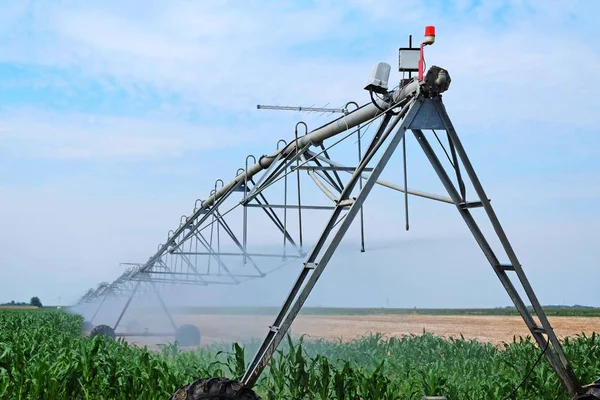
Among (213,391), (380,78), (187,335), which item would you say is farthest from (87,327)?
(380,78)

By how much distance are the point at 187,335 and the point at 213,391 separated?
14.8m

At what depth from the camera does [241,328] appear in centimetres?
1570

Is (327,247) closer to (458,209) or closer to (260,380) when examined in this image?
(458,209)

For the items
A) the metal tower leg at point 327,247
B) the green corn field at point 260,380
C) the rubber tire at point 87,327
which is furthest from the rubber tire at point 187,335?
the metal tower leg at point 327,247

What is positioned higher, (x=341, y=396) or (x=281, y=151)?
(x=281, y=151)

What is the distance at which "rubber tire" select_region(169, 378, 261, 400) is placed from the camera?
5832 millimetres

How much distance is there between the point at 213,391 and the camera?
19.2 feet

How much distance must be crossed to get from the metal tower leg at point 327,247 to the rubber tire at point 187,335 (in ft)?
46.2

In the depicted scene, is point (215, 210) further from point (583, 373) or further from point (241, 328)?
point (583, 373)

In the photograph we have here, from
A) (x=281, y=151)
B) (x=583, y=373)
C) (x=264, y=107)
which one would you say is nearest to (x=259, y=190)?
(x=281, y=151)

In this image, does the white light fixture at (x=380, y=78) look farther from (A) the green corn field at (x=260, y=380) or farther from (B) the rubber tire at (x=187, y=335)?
(B) the rubber tire at (x=187, y=335)

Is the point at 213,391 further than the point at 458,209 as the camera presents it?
No

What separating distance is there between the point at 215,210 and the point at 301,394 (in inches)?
256

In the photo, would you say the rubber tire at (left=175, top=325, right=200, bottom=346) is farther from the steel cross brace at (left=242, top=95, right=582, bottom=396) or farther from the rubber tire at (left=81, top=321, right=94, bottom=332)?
the steel cross brace at (left=242, top=95, right=582, bottom=396)
